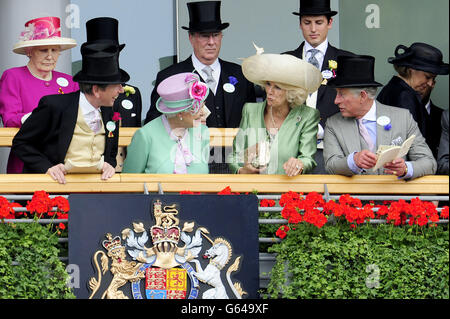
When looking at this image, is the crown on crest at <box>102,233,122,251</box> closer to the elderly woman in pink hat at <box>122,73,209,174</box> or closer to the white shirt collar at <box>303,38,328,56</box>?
the elderly woman in pink hat at <box>122,73,209,174</box>

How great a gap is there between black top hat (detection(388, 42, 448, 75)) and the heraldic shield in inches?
99.7

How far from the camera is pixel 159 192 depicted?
879cm

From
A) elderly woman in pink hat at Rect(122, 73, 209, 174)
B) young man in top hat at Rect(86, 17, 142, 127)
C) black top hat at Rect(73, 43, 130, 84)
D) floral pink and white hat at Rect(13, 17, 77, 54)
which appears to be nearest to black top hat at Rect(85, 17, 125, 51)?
young man in top hat at Rect(86, 17, 142, 127)

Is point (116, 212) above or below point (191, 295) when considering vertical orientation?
above

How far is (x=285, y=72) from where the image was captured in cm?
930

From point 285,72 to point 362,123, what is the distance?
662 millimetres

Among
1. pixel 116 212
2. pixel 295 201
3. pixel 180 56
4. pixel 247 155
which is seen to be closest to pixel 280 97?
pixel 247 155

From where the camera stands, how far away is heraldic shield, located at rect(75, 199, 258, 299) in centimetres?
834

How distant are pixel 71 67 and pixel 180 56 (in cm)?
105

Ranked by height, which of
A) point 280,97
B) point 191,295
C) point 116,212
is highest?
point 280,97

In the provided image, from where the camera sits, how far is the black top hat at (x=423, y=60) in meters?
10.1

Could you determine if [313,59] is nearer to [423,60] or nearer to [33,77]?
[423,60]

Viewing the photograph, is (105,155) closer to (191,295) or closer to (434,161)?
(191,295)

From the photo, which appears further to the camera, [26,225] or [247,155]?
[247,155]
